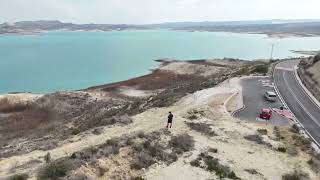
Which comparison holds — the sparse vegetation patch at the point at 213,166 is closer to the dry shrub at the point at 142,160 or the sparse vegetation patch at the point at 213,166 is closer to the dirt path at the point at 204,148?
the dirt path at the point at 204,148

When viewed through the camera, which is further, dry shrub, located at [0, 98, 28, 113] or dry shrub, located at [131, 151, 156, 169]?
dry shrub, located at [0, 98, 28, 113]

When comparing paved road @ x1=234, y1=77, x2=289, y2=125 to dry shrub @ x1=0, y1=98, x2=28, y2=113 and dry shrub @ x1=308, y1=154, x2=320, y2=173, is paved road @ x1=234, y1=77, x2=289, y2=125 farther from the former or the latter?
dry shrub @ x1=0, y1=98, x2=28, y2=113

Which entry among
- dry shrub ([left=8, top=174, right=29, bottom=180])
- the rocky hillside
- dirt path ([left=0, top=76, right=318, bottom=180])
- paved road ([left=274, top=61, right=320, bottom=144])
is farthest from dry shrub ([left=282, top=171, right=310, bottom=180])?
the rocky hillside

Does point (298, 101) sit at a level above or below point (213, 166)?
below

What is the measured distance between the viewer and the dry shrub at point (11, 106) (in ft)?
193

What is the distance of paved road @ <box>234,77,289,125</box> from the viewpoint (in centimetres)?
3803

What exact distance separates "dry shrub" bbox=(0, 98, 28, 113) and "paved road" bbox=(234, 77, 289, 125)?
31461 mm

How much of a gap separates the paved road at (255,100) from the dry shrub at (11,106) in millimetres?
31461

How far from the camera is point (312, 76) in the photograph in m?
62.4

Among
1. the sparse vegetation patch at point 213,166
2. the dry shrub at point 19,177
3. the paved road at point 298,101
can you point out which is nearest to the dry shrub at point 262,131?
the paved road at point 298,101

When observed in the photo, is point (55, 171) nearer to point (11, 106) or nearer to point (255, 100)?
point (255, 100)

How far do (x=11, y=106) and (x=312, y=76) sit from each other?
147ft

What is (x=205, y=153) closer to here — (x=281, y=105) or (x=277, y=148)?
(x=277, y=148)

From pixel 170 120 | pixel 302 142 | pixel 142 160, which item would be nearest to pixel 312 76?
pixel 302 142
